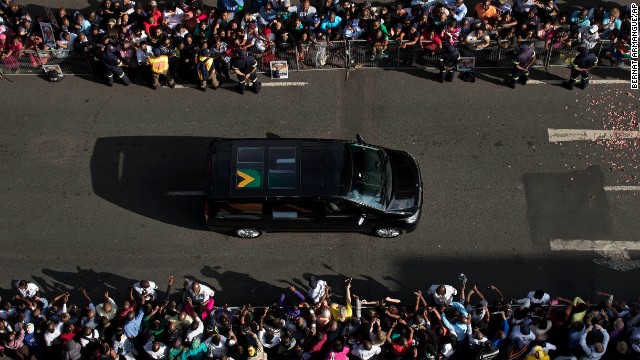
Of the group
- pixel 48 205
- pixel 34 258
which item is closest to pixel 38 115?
pixel 48 205

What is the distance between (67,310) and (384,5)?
10.8 m

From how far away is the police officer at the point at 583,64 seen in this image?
14.6 metres

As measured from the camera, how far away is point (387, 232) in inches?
531

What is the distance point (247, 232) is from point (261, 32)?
202 inches

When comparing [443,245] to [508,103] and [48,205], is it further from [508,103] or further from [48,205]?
[48,205]

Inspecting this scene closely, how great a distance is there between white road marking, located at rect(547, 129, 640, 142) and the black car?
3.90m

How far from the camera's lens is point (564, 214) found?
13.9 m

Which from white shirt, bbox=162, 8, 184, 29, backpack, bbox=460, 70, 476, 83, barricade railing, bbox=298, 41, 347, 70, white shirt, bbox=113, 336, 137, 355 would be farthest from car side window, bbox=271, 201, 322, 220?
white shirt, bbox=162, 8, 184, 29

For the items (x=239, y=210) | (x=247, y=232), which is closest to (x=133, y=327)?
(x=239, y=210)

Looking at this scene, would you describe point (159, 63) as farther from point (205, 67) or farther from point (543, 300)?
point (543, 300)

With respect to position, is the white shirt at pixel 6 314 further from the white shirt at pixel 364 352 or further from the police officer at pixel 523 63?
the police officer at pixel 523 63

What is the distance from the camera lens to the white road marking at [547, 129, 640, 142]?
583 inches

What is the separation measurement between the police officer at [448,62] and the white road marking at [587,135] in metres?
2.70

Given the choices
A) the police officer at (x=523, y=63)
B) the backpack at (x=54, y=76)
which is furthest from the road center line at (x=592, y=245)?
the backpack at (x=54, y=76)
